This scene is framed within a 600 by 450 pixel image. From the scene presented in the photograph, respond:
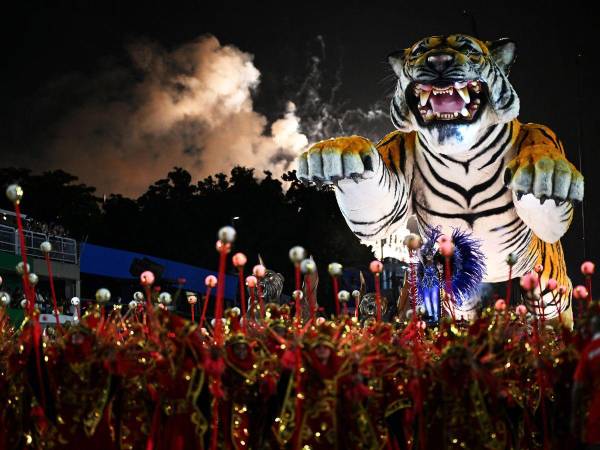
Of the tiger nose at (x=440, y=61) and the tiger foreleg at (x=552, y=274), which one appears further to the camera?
the tiger foreleg at (x=552, y=274)

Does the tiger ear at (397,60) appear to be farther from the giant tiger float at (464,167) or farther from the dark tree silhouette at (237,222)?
the dark tree silhouette at (237,222)

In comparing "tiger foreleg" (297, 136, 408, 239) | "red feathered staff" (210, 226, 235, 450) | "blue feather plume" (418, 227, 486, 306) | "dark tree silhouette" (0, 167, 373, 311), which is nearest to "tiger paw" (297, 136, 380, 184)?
"tiger foreleg" (297, 136, 408, 239)

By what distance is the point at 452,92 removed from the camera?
6.19 meters

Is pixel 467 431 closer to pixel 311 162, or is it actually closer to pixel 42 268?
pixel 311 162

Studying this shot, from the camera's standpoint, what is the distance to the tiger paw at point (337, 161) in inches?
243

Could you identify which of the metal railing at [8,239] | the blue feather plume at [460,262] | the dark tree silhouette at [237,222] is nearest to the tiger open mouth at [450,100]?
the blue feather plume at [460,262]

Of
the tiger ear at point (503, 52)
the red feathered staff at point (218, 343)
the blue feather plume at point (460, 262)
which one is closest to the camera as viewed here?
the red feathered staff at point (218, 343)

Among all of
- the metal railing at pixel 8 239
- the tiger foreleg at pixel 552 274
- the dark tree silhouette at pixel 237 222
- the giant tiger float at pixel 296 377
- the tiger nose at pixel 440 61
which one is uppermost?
the dark tree silhouette at pixel 237 222

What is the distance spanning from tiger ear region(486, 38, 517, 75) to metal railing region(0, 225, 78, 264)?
34.0 ft

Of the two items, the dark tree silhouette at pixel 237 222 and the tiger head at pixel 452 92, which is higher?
the dark tree silhouette at pixel 237 222

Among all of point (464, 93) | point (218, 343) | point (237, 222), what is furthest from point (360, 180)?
point (237, 222)

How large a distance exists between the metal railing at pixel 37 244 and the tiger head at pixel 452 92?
10230 millimetres

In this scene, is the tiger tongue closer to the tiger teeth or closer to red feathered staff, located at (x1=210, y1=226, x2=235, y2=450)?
the tiger teeth

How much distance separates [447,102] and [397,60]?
52 cm
